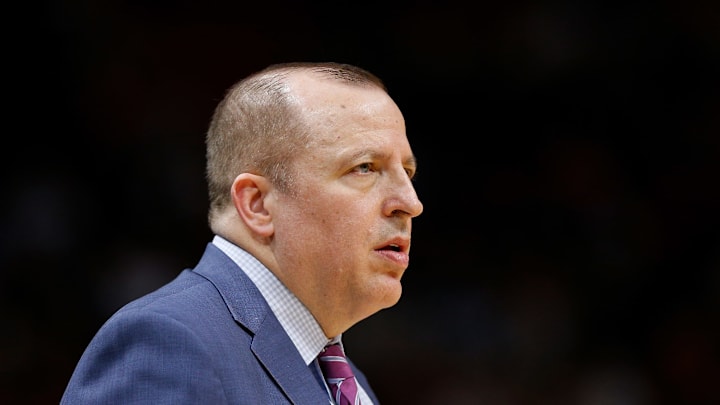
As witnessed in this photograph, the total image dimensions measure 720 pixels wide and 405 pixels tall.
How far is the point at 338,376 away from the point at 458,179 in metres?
2.93

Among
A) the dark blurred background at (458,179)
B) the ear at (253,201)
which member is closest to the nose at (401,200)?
the ear at (253,201)

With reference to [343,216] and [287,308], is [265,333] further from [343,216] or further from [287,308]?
[343,216]

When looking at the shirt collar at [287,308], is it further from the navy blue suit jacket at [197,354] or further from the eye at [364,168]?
the eye at [364,168]

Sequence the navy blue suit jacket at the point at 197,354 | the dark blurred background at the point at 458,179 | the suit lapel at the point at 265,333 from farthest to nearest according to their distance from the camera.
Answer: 1. the dark blurred background at the point at 458,179
2. the suit lapel at the point at 265,333
3. the navy blue suit jacket at the point at 197,354

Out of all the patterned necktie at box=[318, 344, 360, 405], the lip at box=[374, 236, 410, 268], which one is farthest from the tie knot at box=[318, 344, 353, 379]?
the lip at box=[374, 236, 410, 268]

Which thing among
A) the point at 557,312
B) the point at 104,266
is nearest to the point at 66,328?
the point at 104,266

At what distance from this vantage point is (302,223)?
210 cm

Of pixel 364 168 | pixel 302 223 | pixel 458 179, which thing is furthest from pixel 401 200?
pixel 458 179

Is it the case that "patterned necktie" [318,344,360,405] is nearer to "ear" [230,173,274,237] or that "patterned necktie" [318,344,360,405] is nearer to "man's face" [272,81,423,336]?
"man's face" [272,81,423,336]

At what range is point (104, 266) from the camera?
4.16m

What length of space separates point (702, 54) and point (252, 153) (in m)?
3.89

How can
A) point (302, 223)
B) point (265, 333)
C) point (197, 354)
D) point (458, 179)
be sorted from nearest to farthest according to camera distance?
point (197, 354) → point (265, 333) → point (302, 223) → point (458, 179)

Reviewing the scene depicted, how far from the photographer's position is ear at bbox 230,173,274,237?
213cm

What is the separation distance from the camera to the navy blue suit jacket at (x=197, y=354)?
1.71 m
